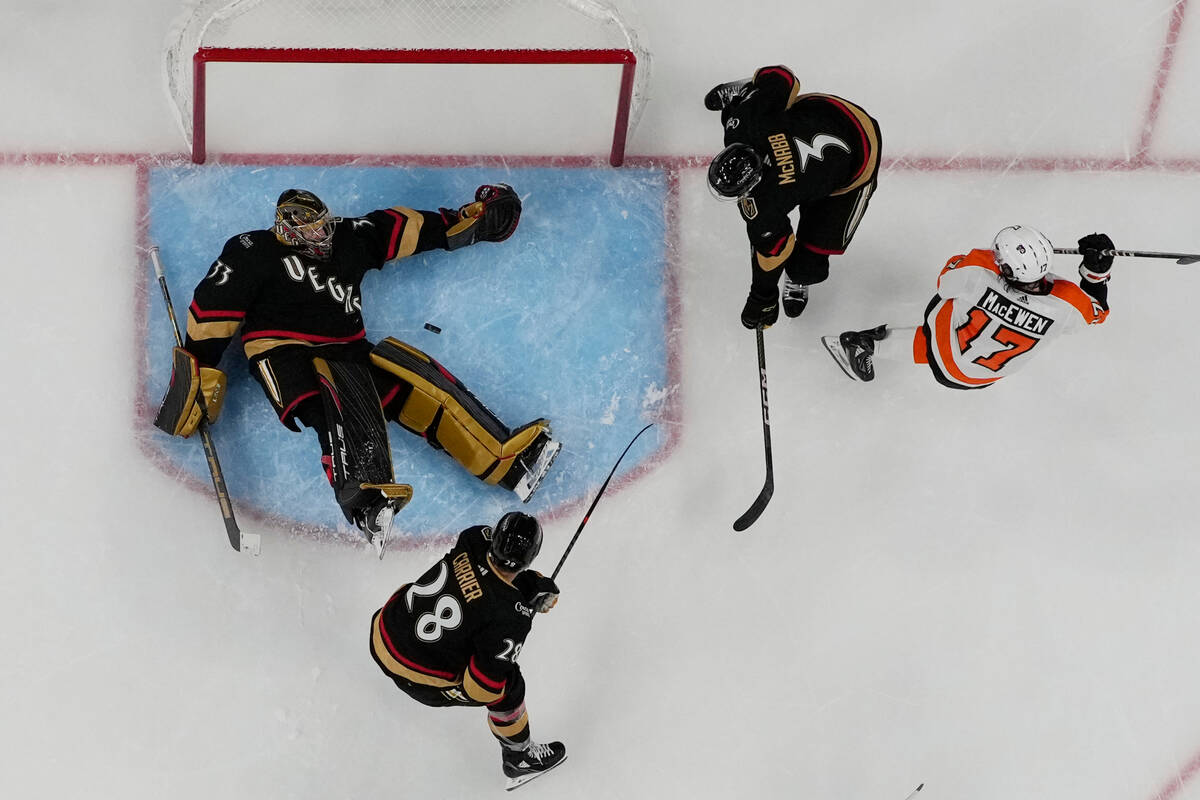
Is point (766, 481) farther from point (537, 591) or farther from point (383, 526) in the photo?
point (383, 526)

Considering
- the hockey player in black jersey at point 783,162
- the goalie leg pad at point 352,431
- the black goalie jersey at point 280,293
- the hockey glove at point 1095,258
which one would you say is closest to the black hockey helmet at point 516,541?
the goalie leg pad at point 352,431

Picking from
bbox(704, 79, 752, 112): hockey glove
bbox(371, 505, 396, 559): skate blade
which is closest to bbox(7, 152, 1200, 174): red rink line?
bbox(704, 79, 752, 112): hockey glove

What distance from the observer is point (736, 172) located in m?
3.86

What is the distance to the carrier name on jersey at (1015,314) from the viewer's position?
405 centimetres

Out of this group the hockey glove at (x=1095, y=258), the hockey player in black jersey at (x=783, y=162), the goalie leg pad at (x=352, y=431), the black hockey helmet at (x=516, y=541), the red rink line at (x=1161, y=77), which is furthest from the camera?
the red rink line at (x=1161, y=77)

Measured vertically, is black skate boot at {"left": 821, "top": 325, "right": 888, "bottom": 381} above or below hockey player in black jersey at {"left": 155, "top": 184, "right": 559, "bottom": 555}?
above

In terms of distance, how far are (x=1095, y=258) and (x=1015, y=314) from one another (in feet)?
1.03

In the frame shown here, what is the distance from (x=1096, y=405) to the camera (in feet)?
15.6

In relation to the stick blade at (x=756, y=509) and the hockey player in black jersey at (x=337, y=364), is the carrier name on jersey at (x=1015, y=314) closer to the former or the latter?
the stick blade at (x=756, y=509)

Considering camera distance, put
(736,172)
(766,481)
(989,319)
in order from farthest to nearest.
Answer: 1. (766,481)
2. (989,319)
3. (736,172)

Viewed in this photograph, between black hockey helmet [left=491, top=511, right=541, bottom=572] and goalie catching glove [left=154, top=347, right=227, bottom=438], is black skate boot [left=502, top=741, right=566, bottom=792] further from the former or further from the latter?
goalie catching glove [left=154, top=347, right=227, bottom=438]

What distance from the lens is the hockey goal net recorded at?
14.7 ft

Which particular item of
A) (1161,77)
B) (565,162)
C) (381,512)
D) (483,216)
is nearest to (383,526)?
(381,512)

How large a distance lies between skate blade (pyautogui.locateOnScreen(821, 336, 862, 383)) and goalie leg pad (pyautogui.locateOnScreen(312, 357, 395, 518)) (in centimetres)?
160
